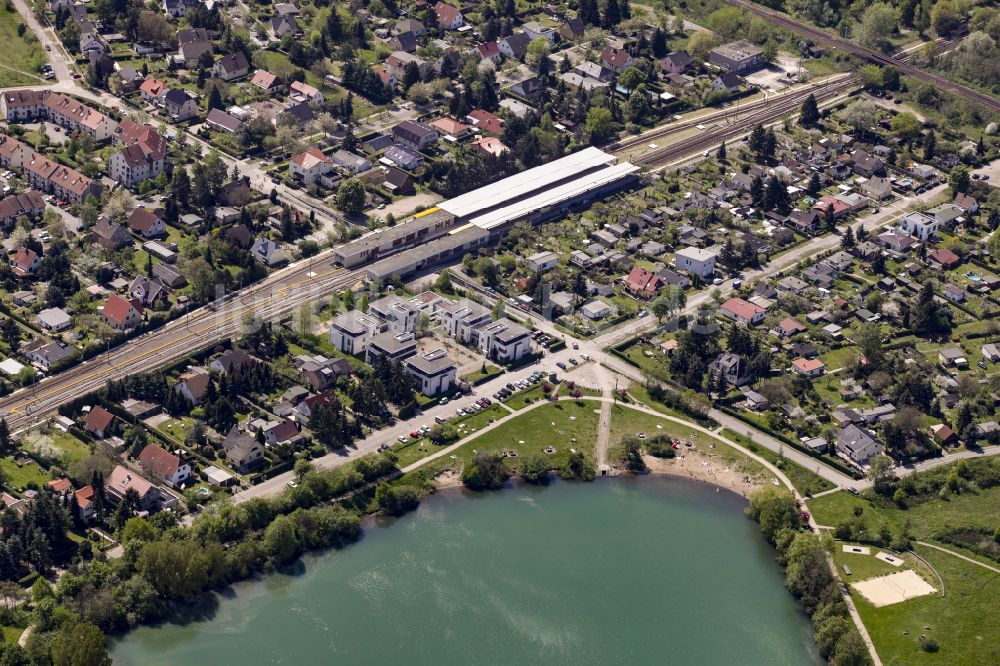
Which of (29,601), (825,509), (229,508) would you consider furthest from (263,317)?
(825,509)

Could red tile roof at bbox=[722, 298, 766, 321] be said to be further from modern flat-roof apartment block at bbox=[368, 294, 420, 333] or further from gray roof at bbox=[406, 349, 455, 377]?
modern flat-roof apartment block at bbox=[368, 294, 420, 333]

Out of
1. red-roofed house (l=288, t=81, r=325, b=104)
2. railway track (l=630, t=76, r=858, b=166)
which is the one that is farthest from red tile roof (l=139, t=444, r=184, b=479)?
railway track (l=630, t=76, r=858, b=166)

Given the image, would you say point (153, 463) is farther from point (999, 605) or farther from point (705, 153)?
point (705, 153)

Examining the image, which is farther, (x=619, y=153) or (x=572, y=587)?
(x=619, y=153)

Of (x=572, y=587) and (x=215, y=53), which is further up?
(x=215, y=53)

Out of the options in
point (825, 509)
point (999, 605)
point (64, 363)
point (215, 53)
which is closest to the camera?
point (999, 605)
